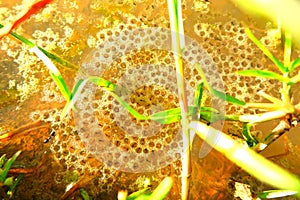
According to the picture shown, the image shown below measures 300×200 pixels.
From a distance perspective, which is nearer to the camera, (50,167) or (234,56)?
(50,167)

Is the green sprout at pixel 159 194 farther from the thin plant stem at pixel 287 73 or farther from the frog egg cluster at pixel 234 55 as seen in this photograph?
the frog egg cluster at pixel 234 55

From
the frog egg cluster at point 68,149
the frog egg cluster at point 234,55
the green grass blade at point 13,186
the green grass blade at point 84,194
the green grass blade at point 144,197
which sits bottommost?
the green grass blade at point 13,186

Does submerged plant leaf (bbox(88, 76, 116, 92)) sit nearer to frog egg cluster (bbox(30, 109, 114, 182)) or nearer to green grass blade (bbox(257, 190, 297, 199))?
frog egg cluster (bbox(30, 109, 114, 182))

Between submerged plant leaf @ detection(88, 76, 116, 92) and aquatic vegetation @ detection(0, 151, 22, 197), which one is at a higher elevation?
submerged plant leaf @ detection(88, 76, 116, 92)

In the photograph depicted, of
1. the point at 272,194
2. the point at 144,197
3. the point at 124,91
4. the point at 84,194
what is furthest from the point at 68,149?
the point at 272,194

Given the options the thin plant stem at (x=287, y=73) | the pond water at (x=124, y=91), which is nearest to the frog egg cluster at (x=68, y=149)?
the pond water at (x=124, y=91)

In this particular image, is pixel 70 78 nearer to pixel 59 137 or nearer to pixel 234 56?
pixel 59 137

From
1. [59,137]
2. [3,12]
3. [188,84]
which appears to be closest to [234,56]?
[188,84]

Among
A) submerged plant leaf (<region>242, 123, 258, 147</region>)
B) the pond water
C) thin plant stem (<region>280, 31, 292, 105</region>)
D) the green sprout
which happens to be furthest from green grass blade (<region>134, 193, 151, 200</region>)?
thin plant stem (<region>280, 31, 292, 105</region>)

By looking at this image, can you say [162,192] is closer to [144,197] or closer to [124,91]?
[144,197]
